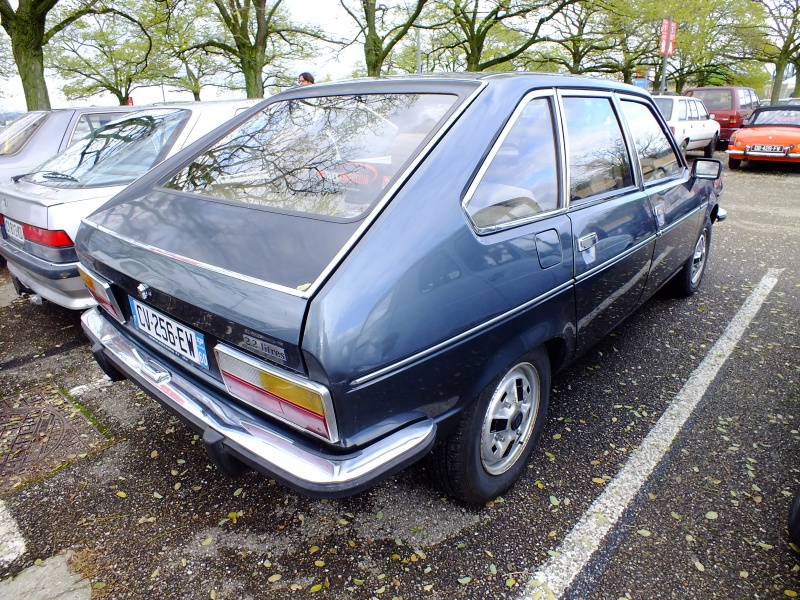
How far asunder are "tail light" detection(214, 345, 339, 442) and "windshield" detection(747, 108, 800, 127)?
1379 cm

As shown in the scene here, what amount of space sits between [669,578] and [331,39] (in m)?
19.5

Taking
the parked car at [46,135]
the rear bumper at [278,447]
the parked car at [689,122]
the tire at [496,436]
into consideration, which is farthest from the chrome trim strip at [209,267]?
the parked car at [689,122]

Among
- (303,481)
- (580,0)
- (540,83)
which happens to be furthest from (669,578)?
(580,0)

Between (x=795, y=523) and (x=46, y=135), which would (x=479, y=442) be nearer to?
(x=795, y=523)

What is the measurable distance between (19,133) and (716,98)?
1756cm

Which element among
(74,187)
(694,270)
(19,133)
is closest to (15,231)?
(74,187)

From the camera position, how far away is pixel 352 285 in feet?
4.82

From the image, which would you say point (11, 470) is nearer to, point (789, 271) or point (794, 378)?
point (794, 378)

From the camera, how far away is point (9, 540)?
208cm

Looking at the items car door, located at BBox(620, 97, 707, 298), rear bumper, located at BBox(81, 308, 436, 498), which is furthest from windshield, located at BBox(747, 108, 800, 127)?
rear bumper, located at BBox(81, 308, 436, 498)

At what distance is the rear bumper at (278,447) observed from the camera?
1.51 m

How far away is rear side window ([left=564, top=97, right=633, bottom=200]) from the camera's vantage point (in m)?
2.36

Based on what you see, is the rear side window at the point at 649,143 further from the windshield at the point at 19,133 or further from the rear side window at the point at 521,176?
the windshield at the point at 19,133

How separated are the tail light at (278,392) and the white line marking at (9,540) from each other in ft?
3.96
